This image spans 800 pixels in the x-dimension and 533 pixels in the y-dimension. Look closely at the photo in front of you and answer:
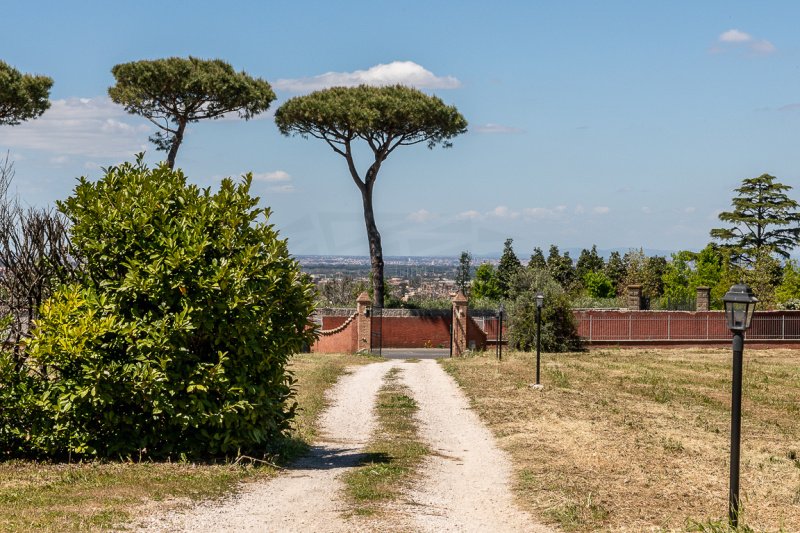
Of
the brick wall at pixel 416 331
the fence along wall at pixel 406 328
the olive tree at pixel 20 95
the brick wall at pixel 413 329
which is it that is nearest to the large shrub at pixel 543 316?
the fence along wall at pixel 406 328

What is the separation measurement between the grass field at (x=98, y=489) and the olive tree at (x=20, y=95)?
3009cm

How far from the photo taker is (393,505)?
29.7ft

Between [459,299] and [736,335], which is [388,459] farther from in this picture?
[459,299]

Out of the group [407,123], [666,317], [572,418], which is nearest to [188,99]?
[407,123]

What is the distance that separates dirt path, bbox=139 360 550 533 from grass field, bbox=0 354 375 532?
33 centimetres

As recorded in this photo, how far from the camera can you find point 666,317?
39.0m

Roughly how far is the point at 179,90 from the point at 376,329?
43.7ft

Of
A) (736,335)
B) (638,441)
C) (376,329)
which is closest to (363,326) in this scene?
(376,329)

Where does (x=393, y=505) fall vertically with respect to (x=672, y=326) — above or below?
below

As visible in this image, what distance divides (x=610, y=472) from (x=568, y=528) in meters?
3.07

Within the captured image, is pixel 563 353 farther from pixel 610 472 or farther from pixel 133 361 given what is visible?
pixel 133 361

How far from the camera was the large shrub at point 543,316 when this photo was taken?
3284cm

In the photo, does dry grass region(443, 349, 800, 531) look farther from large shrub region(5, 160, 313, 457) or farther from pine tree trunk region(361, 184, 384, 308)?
pine tree trunk region(361, 184, 384, 308)

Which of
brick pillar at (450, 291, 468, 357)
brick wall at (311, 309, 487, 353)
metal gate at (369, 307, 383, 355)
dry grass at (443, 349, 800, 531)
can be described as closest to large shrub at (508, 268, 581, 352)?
brick pillar at (450, 291, 468, 357)
